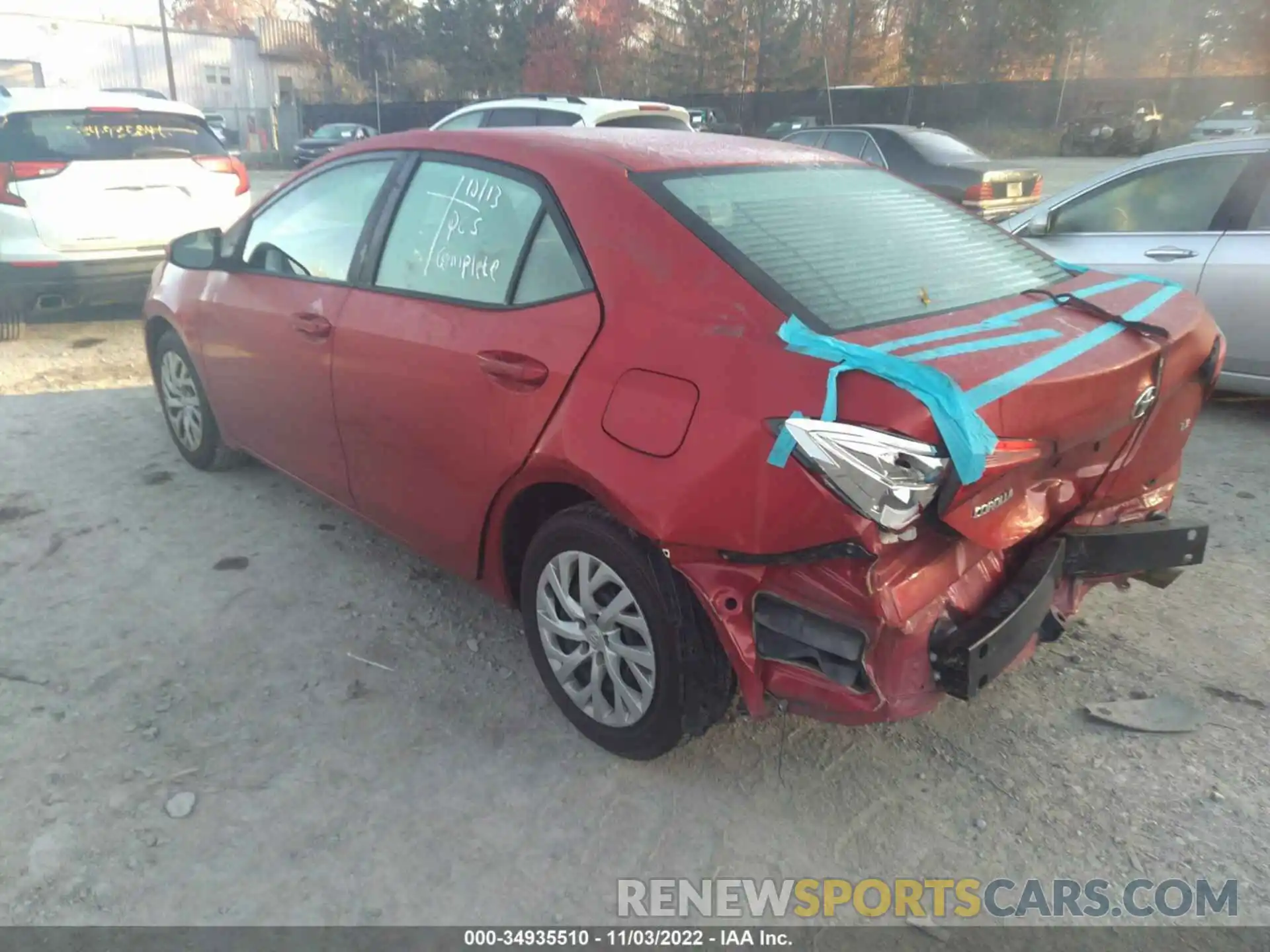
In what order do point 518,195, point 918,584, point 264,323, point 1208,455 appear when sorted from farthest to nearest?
point 1208,455 → point 264,323 → point 518,195 → point 918,584

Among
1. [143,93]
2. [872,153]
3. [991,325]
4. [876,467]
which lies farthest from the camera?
[143,93]

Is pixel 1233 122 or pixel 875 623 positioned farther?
pixel 1233 122

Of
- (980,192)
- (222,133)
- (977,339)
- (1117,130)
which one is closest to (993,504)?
(977,339)

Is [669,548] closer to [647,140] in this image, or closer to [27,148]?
[647,140]

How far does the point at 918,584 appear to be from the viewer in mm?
2117

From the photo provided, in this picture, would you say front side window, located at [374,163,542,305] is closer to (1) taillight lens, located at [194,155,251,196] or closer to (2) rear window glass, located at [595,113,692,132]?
(1) taillight lens, located at [194,155,251,196]

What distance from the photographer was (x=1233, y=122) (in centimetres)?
2411

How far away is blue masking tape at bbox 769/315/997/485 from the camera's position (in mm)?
1943

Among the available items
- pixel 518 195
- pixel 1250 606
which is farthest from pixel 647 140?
pixel 1250 606

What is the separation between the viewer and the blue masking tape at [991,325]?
2205mm

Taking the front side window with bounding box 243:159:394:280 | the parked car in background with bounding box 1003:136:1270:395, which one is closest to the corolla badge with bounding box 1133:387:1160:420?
the front side window with bounding box 243:159:394:280

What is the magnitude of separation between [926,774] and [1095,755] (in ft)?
1.63

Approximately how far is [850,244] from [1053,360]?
→ 27.9 inches

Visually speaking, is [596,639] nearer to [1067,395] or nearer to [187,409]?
[1067,395]
